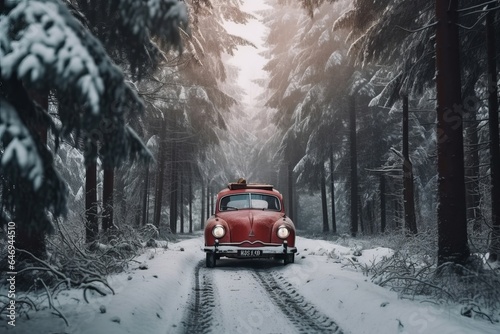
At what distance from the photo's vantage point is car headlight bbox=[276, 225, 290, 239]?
8.89 metres

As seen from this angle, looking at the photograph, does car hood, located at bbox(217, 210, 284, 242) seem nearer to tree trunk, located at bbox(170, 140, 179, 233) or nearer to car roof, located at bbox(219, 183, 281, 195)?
car roof, located at bbox(219, 183, 281, 195)

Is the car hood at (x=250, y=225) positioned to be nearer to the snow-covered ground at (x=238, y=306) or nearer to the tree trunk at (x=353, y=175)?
the snow-covered ground at (x=238, y=306)

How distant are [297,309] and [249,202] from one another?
486 cm

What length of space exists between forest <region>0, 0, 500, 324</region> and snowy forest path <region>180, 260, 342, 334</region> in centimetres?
229

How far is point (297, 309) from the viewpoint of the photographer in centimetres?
550

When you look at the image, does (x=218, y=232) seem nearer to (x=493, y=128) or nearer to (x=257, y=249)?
(x=257, y=249)

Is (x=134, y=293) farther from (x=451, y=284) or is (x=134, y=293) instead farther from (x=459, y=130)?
(x=459, y=130)

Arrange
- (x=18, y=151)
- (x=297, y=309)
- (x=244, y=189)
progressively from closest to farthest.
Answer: (x=18, y=151), (x=297, y=309), (x=244, y=189)

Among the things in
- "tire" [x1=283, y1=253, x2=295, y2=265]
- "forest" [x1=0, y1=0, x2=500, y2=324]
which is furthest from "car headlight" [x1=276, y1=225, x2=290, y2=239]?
"forest" [x1=0, y1=0, x2=500, y2=324]

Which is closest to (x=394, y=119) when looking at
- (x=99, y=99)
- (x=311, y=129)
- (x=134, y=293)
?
(x=311, y=129)

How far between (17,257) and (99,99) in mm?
4292

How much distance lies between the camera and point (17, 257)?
18.4 ft

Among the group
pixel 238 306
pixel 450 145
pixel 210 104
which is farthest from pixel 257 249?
pixel 210 104

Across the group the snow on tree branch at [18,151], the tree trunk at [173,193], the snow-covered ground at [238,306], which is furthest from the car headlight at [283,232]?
the tree trunk at [173,193]
